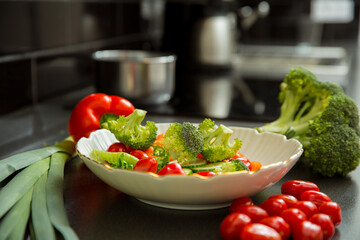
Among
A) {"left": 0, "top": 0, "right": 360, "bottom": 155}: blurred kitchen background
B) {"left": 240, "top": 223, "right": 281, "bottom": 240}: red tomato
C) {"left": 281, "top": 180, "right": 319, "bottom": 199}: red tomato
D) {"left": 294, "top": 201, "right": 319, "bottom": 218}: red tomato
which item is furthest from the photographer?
{"left": 0, "top": 0, "right": 360, "bottom": 155}: blurred kitchen background

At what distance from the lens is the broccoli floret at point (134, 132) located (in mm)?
1146

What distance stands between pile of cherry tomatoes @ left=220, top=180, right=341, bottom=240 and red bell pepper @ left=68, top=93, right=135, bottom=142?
605mm

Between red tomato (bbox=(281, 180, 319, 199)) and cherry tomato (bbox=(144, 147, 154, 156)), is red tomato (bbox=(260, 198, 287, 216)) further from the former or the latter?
cherry tomato (bbox=(144, 147, 154, 156))

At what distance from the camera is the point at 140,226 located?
0.94m

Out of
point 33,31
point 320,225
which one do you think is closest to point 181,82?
point 33,31

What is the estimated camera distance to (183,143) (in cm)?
106

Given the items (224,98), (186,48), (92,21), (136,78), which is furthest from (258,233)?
(186,48)

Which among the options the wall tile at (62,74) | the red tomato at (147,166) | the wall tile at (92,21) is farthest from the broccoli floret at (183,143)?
the wall tile at (92,21)

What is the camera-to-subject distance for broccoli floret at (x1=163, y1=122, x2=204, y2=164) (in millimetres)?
1065

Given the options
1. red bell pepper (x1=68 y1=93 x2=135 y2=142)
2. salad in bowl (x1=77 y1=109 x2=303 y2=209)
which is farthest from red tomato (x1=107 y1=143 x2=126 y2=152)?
red bell pepper (x1=68 y1=93 x2=135 y2=142)

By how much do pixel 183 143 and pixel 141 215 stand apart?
0.17 meters

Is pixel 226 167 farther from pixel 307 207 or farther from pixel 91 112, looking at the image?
pixel 91 112

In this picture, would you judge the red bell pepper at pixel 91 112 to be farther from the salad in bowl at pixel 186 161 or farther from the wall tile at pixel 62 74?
the wall tile at pixel 62 74

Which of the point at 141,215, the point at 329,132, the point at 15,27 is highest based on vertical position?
the point at 15,27
